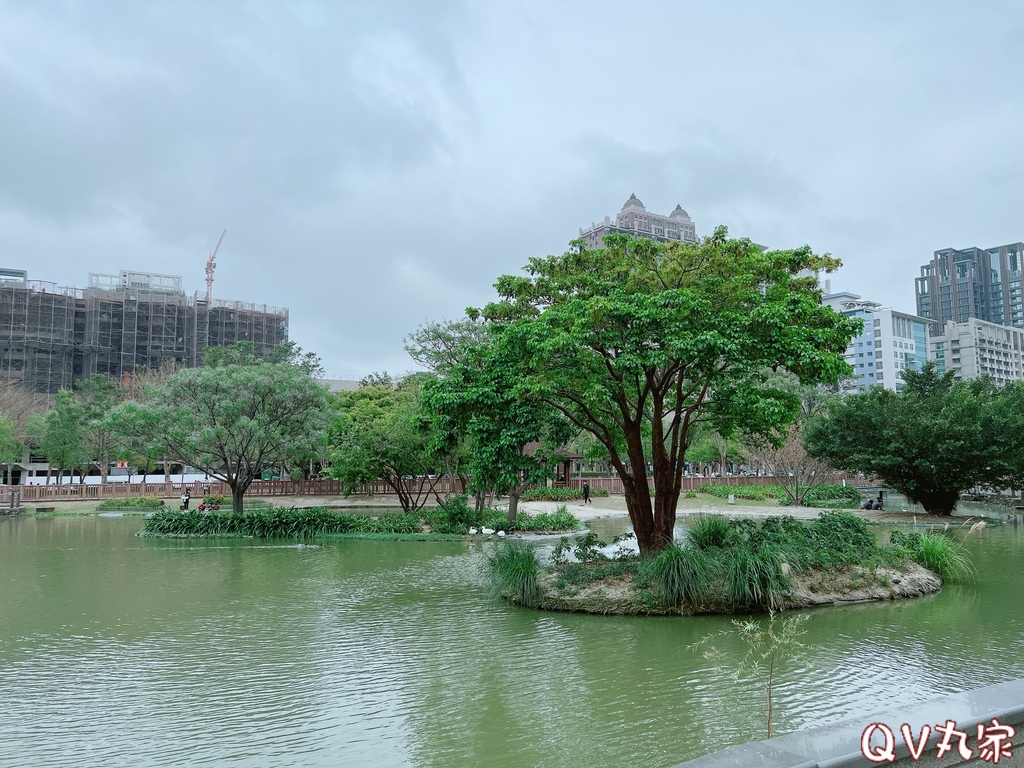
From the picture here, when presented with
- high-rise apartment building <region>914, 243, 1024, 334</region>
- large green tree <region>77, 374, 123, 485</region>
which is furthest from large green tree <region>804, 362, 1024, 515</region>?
high-rise apartment building <region>914, 243, 1024, 334</region>

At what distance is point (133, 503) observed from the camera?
3909cm

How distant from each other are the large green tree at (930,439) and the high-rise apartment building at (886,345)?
84535 millimetres

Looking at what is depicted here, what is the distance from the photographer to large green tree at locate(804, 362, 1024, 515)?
92.1 ft

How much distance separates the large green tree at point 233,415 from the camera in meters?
24.2

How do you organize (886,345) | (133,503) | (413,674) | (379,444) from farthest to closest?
(886,345) → (133,503) → (379,444) → (413,674)

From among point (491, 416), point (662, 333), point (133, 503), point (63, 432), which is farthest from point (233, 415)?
point (63, 432)

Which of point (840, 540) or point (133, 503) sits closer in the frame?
point (840, 540)

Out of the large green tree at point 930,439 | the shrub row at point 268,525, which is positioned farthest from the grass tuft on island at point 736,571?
the large green tree at point 930,439

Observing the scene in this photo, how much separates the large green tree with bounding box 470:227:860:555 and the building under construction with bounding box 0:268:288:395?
54.1 meters

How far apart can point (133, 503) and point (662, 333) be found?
1418 inches

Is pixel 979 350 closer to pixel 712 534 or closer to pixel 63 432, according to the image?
pixel 63 432

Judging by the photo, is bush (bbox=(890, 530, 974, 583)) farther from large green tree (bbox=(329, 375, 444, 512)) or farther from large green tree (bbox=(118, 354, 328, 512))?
large green tree (bbox=(118, 354, 328, 512))

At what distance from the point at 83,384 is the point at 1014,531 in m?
51.3

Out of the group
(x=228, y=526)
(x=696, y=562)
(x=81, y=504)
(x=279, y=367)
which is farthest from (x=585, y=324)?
(x=81, y=504)
